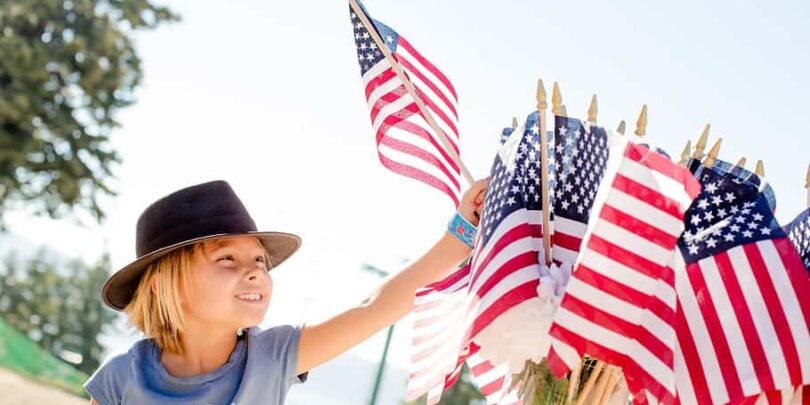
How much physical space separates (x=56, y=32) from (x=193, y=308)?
60.7 feet

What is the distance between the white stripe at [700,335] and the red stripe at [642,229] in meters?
0.13

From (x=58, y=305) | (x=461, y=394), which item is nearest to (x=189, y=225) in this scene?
(x=461, y=394)

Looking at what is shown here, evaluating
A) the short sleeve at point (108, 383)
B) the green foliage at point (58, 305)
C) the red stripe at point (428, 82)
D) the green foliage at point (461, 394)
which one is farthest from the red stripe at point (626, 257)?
the green foliage at point (461, 394)

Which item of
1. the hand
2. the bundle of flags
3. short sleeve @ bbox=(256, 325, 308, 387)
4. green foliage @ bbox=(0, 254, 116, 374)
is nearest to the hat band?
short sleeve @ bbox=(256, 325, 308, 387)

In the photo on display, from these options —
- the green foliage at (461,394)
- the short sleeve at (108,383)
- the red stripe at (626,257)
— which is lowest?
the green foliage at (461,394)

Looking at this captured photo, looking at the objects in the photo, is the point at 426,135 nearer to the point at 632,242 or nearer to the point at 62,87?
the point at 632,242

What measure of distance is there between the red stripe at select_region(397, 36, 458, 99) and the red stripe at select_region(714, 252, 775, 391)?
4.68ft

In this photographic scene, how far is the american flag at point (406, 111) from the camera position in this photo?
3021 millimetres

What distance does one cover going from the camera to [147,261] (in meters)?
3.17

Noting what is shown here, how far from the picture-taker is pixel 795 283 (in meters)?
1.94

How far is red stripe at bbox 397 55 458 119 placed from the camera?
123 inches

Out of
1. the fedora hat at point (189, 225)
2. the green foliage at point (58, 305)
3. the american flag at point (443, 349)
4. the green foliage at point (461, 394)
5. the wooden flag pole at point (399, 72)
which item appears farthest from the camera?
the green foliage at point (461, 394)

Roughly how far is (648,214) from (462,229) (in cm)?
77

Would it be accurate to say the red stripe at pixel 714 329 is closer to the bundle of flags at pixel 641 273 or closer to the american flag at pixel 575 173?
the bundle of flags at pixel 641 273
